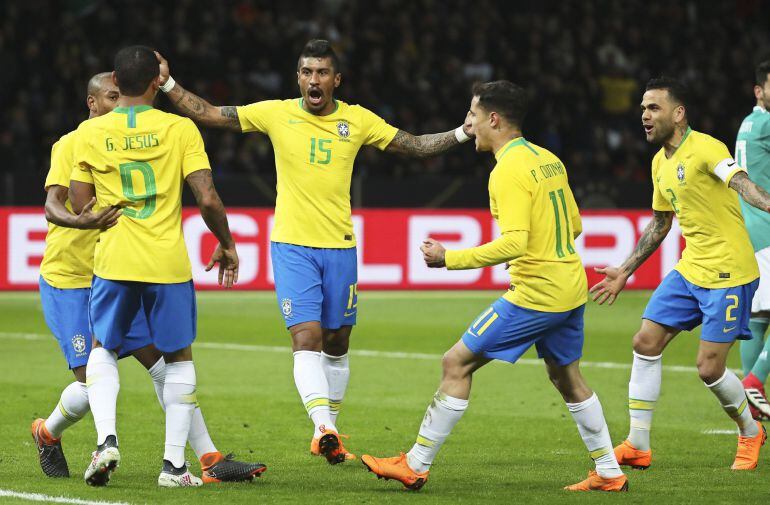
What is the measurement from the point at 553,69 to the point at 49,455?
1997 centimetres

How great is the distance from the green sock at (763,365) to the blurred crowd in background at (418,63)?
36.9 ft

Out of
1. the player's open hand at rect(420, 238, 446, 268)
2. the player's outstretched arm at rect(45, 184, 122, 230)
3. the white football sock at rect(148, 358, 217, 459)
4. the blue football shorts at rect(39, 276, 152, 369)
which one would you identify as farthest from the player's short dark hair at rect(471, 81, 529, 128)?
the blue football shorts at rect(39, 276, 152, 369)

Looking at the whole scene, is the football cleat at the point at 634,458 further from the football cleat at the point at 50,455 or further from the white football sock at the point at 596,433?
the football cleat at the point at 50,455

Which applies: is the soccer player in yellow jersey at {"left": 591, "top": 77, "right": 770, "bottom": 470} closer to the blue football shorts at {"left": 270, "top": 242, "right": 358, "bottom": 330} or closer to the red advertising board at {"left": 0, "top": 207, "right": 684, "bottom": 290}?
the blue football shorts at {"left": 270, "top": 242, "right": 358, "bottom": 330}

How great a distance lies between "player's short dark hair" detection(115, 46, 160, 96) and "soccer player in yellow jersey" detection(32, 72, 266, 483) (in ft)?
1.73

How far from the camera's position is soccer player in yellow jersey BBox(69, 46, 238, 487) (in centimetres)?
659

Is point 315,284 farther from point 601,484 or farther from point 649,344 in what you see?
point 601,484

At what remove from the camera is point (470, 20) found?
2652cm

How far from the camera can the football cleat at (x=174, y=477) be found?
6715mm

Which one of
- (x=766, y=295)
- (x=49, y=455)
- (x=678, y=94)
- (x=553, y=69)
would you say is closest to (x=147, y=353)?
(x=49, y=455)

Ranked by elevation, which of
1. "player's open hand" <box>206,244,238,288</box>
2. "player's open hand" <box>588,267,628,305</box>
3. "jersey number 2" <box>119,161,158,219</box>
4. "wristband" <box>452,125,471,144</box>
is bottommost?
"player's open hand" <box>588,267,628,305</box>

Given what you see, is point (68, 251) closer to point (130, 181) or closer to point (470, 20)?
point (130, 181)

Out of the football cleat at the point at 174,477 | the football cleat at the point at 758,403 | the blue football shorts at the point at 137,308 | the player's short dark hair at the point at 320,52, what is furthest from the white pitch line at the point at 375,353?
the blue football shorts at the point at 137,308

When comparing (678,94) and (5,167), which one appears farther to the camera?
(5,167)
